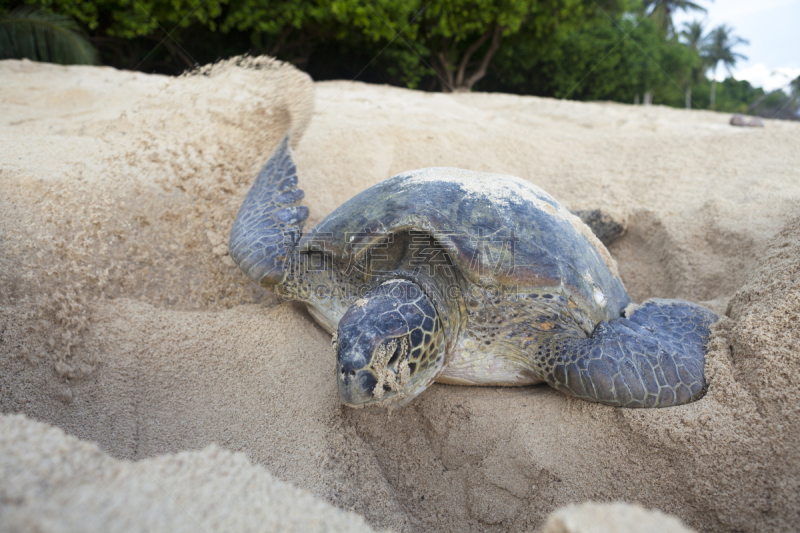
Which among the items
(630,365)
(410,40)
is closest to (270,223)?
(630,365)

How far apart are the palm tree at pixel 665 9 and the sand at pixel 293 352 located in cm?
2909

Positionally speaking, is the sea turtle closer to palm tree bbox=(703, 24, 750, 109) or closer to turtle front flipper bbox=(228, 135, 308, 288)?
turtle front flipper bbox=(228, 135, 308, 288)

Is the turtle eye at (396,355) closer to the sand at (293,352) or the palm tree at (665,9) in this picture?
the sand at (293,352)

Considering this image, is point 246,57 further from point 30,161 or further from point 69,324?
point 69,324

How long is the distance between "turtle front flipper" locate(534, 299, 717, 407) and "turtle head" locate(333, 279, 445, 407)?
0.42 metres

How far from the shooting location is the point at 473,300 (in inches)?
59.8

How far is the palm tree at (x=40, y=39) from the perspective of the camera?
5125mm

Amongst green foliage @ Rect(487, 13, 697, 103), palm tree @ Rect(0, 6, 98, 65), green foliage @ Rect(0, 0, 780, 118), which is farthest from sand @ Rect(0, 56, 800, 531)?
green foliage @ Rect(487, 13, 697, 103)

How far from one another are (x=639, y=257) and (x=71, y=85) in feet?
16.3

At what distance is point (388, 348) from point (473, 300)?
17.3 inches

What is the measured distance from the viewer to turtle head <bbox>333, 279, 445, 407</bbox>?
1.20m

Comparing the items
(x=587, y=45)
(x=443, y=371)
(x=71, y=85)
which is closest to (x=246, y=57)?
(x=71, y=85)

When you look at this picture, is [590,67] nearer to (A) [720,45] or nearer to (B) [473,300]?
(B) [473,300]

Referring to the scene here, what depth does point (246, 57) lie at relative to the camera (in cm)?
304
